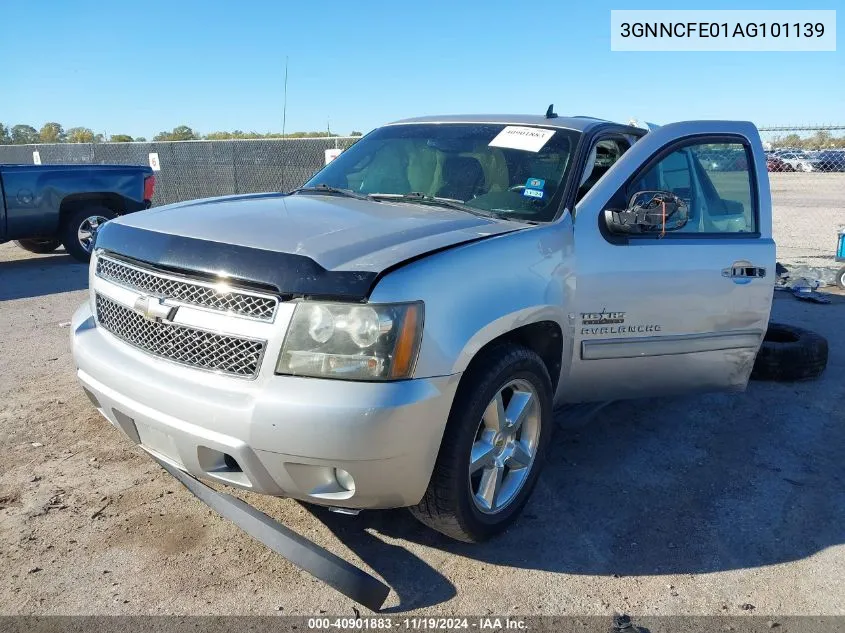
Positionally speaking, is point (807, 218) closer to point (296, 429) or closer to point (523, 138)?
point (523, 138)

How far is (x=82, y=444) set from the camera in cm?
395

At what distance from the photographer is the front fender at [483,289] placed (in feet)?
8.36

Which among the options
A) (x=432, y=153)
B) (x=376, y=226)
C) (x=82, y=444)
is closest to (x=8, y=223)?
(x=82, y=444)

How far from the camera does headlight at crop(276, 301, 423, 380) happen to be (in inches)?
97.0

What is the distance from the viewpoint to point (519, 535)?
3.23 metres

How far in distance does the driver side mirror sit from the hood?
541mm

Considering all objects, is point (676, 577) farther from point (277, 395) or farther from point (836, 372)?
point (836, 372)

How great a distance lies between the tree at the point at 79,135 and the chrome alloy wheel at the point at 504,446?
37.7 meters

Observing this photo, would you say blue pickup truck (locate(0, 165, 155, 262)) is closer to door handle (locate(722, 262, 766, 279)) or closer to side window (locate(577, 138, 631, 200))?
side window (locate(577, 138, 631, 200))

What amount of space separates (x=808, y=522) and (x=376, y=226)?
8.15ft

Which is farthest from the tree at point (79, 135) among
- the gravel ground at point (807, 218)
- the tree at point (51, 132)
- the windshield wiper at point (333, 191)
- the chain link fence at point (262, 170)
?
the windshield wiper at point (333, 191)

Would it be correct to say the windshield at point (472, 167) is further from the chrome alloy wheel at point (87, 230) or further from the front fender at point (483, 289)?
the chrome alloy wheel at point (87, 230)

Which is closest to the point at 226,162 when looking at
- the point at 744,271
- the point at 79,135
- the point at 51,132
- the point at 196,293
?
the point at 744,271

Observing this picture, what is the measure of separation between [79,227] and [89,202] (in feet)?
1.42
